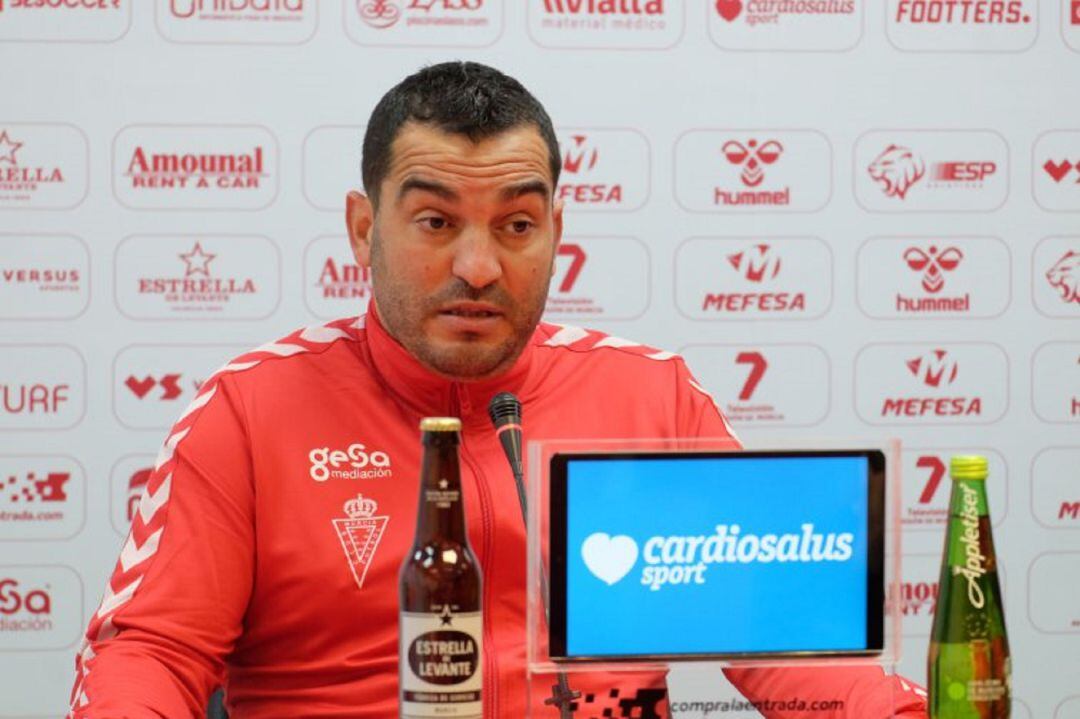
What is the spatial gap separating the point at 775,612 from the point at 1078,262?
6.76ft

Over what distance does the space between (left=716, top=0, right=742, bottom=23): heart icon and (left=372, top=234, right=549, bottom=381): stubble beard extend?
1357 millimetres

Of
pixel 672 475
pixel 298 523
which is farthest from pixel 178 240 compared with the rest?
pixel 672 475

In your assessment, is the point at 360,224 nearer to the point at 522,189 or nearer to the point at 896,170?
the point at 522,189

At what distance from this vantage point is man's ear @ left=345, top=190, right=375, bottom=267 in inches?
71.9

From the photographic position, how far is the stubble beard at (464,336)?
1.66 m

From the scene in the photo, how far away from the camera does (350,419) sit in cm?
173

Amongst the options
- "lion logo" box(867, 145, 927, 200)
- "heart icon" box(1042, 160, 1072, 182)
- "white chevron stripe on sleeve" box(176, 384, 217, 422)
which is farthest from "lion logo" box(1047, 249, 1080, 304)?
"white chevron stripe on sleeve" box(176, 384, 217, 422)

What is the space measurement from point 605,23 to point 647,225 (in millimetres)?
413

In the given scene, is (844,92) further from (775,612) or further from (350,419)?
(775,612)

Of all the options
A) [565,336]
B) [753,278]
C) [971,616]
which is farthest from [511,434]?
[753,278]

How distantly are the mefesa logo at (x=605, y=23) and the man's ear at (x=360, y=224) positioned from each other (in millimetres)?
1111

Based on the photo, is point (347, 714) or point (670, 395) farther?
point (670, 395)

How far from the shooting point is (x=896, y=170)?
2.92 metres

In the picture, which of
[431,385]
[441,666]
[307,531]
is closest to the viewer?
[441,666]
